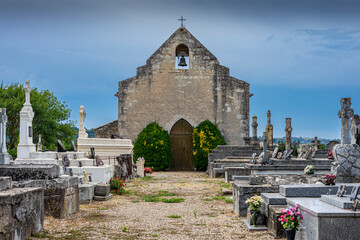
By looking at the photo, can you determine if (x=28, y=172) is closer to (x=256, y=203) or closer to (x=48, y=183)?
(x=48, y=183)

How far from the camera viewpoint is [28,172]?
27.0 feet

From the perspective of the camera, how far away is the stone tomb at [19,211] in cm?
611

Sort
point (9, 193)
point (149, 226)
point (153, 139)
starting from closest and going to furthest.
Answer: point (9, 193), point (149, 226), point (153, 139)

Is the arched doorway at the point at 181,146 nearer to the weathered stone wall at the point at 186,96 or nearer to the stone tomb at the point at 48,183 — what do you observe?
the weathered stone wall at the point at 186,96

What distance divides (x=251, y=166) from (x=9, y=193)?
Answer: 334 inches

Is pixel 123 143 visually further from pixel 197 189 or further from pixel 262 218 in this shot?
pixel 262 218

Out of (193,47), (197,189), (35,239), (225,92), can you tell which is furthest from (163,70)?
(35,239)

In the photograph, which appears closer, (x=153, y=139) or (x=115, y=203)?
(x=115, y=203)

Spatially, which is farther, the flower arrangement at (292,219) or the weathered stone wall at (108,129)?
the weathered stone wall at (108,129)

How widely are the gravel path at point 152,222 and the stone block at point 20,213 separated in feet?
1.12

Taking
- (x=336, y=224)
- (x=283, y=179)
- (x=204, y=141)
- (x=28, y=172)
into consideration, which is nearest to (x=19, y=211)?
(x=28, y=172)

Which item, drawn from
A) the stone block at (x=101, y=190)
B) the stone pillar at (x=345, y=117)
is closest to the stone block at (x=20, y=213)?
the stone block at (x=101, y=190)

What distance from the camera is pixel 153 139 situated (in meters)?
27.5

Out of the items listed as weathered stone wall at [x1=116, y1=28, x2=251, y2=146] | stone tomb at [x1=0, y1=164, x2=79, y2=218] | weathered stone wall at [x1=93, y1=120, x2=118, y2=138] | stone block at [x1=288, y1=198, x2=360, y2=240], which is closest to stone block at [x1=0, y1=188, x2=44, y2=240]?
stone tomb at [x1=0, y1=164, x2=79, y2=218]
